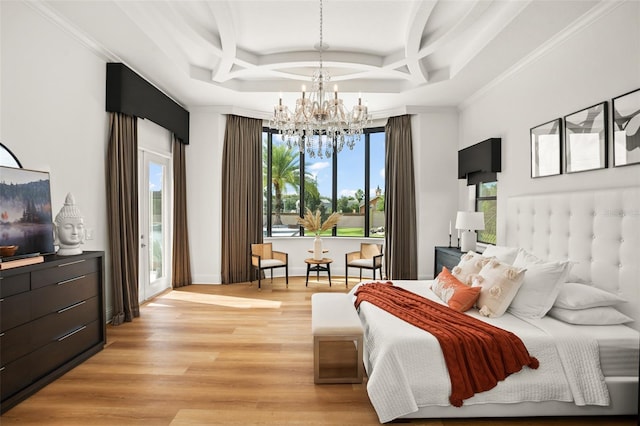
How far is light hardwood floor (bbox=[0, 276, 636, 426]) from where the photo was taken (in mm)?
2225

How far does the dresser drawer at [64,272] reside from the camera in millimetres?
2527

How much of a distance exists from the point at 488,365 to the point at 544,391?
368 millimetres

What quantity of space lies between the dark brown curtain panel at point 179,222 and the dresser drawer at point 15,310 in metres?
3.23

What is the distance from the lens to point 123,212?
13.2ft

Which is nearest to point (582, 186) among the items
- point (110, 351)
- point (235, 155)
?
point (110, 351)

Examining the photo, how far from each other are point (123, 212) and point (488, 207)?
4.54m

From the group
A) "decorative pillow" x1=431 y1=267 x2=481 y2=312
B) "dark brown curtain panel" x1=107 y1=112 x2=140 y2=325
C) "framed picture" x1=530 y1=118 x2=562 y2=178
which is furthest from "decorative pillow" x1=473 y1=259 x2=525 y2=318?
"dark brown curtain panel" x1=107 y1=112 x2=140 y2=325

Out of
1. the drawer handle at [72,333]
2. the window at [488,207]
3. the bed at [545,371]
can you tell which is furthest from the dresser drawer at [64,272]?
the window at [488,207]

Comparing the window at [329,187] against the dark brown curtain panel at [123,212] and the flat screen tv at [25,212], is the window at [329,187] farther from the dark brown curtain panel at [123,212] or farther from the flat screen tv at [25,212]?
the flat screen tv at [25,212]

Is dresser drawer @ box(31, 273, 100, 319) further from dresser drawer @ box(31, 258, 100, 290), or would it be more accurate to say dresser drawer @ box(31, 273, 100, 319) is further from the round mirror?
the round mirror

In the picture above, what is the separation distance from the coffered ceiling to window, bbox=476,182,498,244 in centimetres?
137

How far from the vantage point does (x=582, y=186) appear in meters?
3.02

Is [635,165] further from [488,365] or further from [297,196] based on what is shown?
[297,196]

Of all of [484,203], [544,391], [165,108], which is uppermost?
[165,108]
